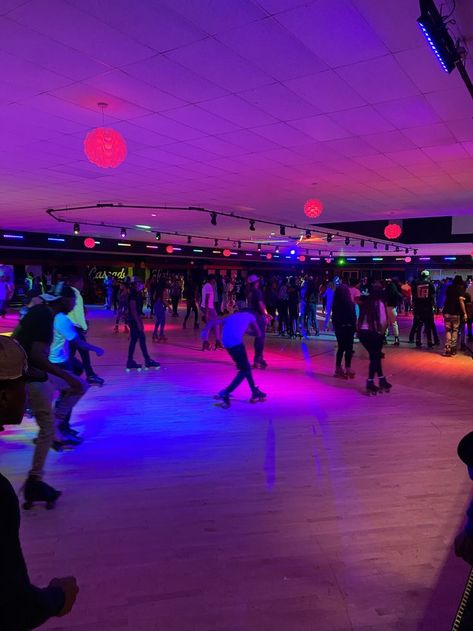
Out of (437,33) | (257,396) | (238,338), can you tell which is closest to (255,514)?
(238,338)

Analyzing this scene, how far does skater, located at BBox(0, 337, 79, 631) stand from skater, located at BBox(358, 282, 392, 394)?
4925 millimetres

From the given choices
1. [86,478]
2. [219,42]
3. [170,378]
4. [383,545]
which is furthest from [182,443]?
[219,42]

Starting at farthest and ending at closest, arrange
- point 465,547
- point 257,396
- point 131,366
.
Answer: point 131,366 → point 257,396 → point 465,547

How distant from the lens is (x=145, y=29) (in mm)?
3164

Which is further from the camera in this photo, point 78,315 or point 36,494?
point 78,315

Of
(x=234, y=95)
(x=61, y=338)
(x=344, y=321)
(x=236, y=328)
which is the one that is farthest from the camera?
(x=344, y=321)

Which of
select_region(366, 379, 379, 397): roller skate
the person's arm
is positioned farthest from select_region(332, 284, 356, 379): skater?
the person's arm

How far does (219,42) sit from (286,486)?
316cm

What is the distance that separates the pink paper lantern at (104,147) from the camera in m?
4.06

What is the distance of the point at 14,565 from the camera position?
980 mm

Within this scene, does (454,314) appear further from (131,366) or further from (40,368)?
(40,368)

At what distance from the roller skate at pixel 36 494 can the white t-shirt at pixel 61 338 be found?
1.25m

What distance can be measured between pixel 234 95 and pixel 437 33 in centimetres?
196

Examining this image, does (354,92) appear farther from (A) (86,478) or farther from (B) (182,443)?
(A) (86,478)
